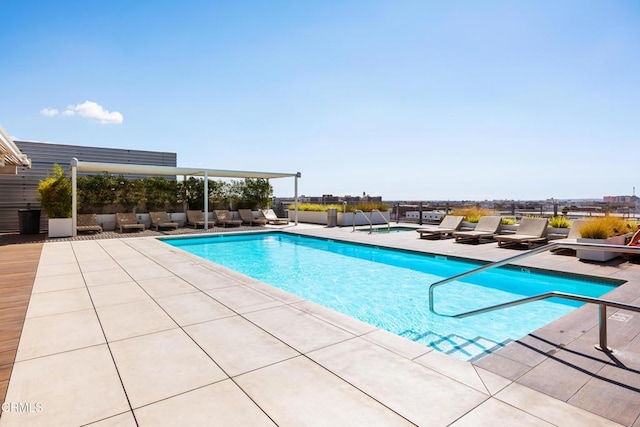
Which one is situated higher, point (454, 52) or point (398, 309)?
point (454, 52)

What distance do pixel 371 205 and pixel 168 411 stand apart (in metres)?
13.8

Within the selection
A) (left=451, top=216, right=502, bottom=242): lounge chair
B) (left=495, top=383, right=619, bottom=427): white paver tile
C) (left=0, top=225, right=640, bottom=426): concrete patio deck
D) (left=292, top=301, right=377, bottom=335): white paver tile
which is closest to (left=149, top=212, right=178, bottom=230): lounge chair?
(left=0, top=225, right=640, bottom=426): concrete patio deck

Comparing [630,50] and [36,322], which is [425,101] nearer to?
[630,50]

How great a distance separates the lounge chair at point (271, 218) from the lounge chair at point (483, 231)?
7752mm

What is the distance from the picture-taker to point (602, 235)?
21.8 ft

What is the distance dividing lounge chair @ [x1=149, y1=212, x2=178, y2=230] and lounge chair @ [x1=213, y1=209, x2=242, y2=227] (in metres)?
1.77

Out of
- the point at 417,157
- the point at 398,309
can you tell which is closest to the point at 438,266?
the point at 398,309

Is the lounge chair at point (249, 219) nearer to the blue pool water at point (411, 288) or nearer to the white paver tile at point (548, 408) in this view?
the blue pool water at point (411, 288)

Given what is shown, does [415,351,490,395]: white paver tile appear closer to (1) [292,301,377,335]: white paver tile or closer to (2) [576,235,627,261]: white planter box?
(1) [292,301,377,335]: white paver tile

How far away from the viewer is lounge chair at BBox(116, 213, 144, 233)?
12202mm

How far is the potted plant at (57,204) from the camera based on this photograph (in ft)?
33.9


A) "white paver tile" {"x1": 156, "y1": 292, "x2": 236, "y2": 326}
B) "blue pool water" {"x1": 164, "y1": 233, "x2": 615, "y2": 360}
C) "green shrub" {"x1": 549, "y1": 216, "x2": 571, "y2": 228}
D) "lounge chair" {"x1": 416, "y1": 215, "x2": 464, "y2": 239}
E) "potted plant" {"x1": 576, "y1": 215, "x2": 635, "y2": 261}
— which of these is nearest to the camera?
"white paver tile" {"x1": 156, "y1": 292, "x2": 236, "y2": 326}

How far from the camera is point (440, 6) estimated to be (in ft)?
25.8

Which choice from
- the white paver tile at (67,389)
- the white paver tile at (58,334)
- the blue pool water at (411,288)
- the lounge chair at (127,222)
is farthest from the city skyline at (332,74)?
the white paver tile at (67,389)
